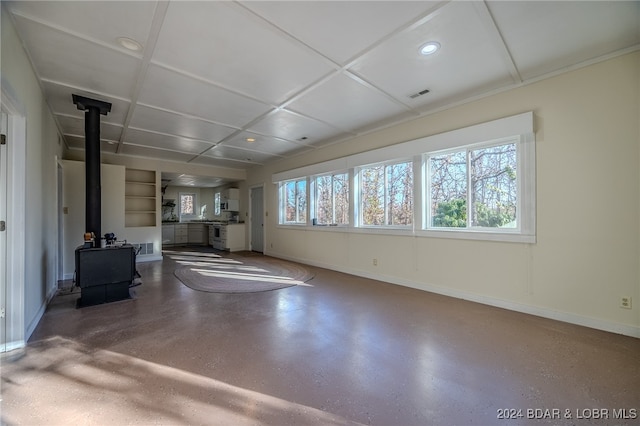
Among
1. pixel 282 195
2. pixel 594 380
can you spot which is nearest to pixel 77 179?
pixel 282 195

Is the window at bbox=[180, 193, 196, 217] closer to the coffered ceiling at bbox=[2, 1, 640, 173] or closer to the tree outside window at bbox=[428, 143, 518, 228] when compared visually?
the coffered ceiling at bbox=[2, 1, 640, 173]

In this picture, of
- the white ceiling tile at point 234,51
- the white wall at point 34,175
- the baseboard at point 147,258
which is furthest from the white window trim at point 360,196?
the baseboard at point 147,258

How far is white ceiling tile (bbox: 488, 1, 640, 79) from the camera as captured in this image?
1.91m

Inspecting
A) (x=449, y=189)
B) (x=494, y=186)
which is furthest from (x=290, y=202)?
(x=494, y=186)

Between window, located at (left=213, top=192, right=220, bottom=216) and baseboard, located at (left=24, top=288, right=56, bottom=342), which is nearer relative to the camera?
baseboard, located at (left=24, top=288, right=56, bottom=342)

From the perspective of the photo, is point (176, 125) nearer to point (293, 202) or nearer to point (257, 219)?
point (293, 202)

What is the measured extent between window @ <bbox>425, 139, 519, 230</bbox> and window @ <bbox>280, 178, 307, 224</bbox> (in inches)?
124

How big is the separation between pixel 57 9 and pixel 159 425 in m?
2.74

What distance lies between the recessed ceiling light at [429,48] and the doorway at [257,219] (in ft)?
19.2

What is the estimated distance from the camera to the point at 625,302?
243cm

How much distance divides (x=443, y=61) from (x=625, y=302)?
2.74 meters

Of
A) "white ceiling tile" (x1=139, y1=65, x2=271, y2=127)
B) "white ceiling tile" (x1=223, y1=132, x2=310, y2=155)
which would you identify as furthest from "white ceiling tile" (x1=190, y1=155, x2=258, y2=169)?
"white ceiling tile" (x1=139, y1=65, x2=271, y2=127)

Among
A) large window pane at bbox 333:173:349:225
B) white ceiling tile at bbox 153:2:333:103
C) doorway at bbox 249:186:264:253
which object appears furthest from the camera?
doorway at bbox 249:186:264:253

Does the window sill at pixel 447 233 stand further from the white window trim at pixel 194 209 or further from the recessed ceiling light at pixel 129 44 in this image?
the white window trim at pixel 194 209
